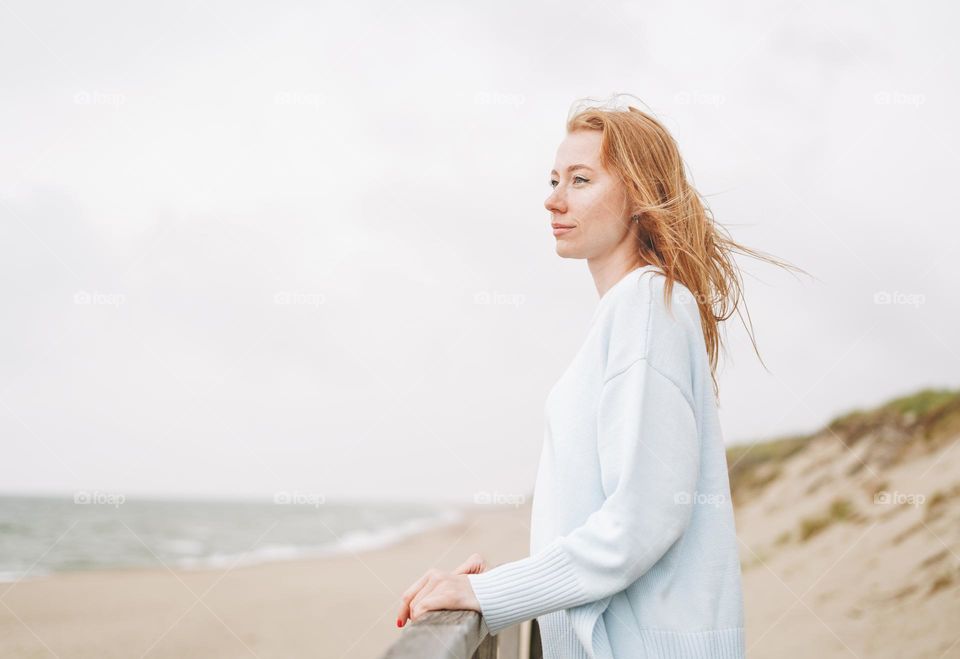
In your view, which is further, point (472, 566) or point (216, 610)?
point (216, 610)

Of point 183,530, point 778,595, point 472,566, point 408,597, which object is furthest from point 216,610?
point 183,530

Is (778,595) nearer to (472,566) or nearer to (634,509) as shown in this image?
(472,566)

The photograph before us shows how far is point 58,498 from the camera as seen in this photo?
2452 centimetres

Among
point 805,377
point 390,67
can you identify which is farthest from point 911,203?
point 390,67

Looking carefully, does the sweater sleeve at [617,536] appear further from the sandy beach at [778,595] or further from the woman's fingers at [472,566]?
the sandy beach at [778,595]

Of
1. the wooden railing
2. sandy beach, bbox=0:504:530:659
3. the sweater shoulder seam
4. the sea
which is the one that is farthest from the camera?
the sea

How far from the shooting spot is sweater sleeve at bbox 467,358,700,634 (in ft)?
3.18

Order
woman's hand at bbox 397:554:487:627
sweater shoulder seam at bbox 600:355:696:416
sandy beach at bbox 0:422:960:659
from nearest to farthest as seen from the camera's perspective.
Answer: woman's hand at bbox 397:554:487:627, sweater shoulder seam at bbox 600:355:696:416, sandy beach at bbox 0:422:960:659

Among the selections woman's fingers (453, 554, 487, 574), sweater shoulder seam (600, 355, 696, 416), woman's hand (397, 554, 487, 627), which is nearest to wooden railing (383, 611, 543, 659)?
woman's hand (397, 554, 487, 627)

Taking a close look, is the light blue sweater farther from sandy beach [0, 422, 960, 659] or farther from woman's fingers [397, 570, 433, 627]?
sandy beach [0, 422, 960, 659]

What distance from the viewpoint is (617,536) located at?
3.17 ft

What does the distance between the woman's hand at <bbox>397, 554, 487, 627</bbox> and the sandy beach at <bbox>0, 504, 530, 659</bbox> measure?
5.35 m

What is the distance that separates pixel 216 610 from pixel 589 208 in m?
10.0

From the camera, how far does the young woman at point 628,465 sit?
0.98 meters
